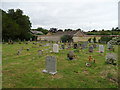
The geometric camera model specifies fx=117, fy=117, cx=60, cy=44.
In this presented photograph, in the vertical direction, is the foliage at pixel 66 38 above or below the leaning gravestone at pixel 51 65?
above

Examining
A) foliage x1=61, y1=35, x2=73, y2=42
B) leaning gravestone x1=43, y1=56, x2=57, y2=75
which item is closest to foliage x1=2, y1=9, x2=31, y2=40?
foliage x1=61, y1=35, x2=73, y2=42

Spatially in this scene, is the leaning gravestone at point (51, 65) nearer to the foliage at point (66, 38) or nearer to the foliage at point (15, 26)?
the foliage at point (15, 26)

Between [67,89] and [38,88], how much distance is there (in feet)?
4.12

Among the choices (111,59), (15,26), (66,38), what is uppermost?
(15,26)

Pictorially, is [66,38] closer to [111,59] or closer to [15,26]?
[15,26]

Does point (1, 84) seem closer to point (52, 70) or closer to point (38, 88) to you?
point (38, 88)

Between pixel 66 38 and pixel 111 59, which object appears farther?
pixel 66 38

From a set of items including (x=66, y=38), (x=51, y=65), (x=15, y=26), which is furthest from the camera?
(x=66, y=38)

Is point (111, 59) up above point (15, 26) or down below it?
below

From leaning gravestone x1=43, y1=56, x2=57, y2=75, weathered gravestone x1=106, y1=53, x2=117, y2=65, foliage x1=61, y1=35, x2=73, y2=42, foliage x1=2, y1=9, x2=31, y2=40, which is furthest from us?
foliage x1=61, y1=35, x2=73, y2=42

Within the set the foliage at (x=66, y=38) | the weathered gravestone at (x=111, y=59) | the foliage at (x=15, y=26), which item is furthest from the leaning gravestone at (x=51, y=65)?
the foliage at (x=66, y=38)

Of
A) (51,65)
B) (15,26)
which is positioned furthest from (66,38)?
(51,65)

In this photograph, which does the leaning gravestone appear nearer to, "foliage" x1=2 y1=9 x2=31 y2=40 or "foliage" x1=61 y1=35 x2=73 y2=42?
"foliage" x1=2 y1=9 x2=31 y2=40

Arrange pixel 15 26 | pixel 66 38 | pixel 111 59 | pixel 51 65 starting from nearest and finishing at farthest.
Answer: pixel 51 65
pixel 111 59
pixel 15 26
pixel 66 38
